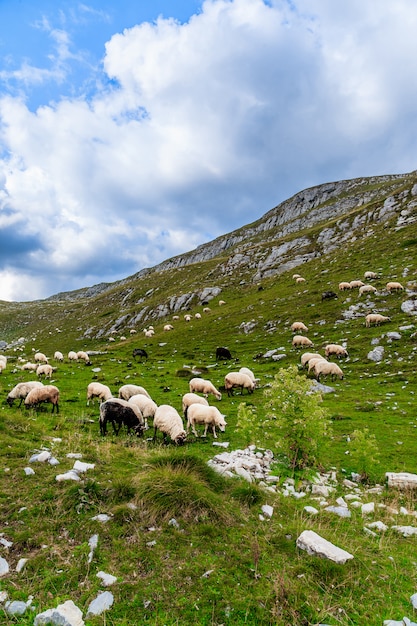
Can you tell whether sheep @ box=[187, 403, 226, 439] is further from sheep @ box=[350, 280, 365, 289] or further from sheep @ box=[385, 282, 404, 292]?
sheep @ box=[350, 280, 365, 289]

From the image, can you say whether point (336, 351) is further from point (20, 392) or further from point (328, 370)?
point (20, 392)

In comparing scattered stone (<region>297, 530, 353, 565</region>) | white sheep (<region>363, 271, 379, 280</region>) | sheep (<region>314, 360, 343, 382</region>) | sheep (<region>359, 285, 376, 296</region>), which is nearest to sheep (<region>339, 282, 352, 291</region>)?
white sheep (<region>363, 271, 379, 280</region>)

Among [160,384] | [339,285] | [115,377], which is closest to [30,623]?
[160,384]

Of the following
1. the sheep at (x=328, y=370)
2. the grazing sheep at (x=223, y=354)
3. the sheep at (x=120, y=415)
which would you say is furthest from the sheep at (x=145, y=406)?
the grazing sheep at (x=223, y=354)

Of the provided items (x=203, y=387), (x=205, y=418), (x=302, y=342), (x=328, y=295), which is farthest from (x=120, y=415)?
(x=328, y=295)

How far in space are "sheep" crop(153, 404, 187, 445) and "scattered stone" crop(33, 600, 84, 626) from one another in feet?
33.8

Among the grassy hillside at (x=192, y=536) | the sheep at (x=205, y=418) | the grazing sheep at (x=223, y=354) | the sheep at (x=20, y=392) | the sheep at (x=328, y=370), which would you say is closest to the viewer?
the grassy hillside at (x=192, y=536)

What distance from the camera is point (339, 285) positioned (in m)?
48.8

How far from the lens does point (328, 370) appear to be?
2734 centimetres

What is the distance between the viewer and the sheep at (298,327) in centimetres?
4028

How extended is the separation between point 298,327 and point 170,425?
28843mm

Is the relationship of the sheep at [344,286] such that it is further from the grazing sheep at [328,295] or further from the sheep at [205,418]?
the sheep at [205,418]

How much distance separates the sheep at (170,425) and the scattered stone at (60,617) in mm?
10313

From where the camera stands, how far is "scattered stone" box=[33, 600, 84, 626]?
4297mm
